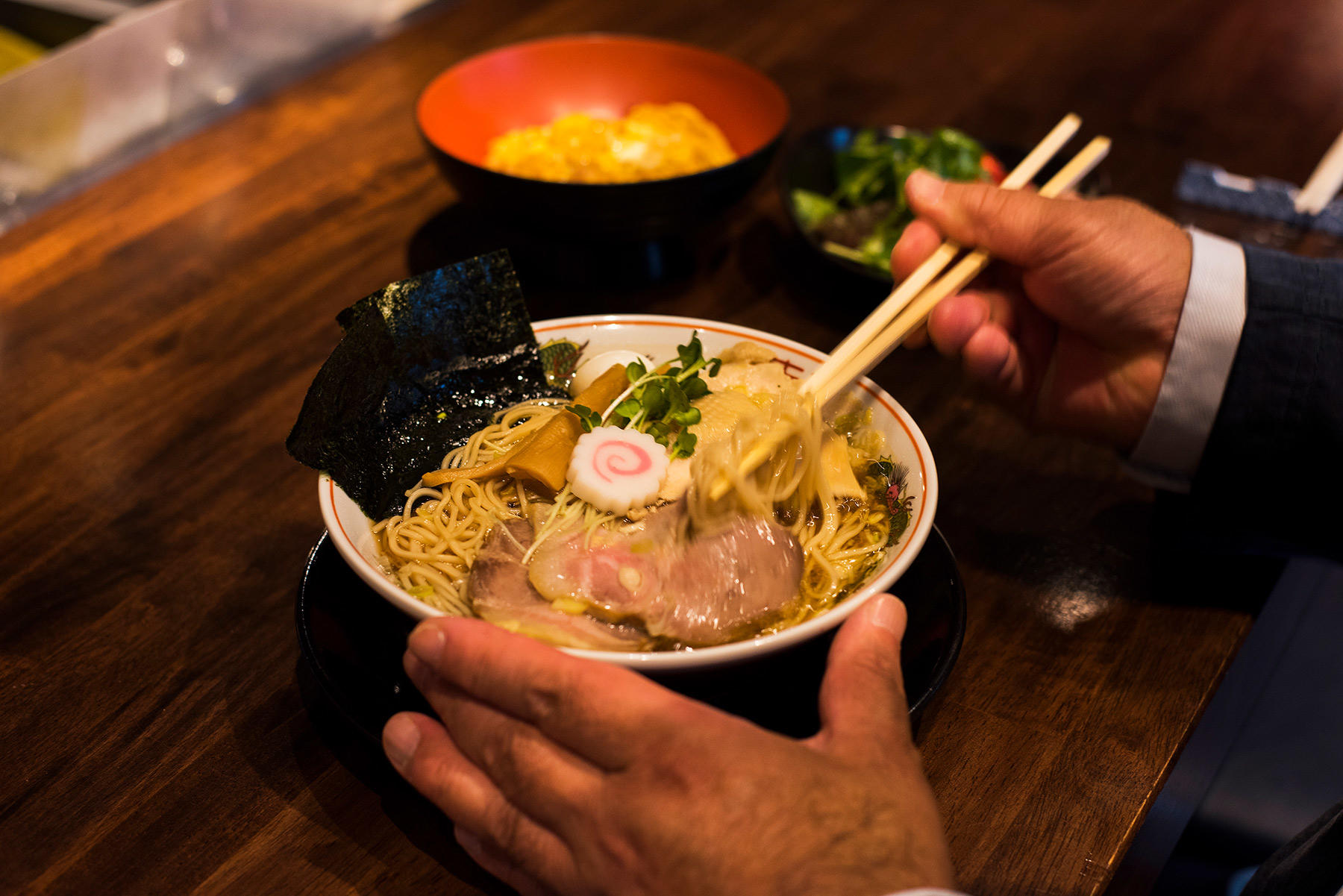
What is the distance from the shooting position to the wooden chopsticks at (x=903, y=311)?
1.51m

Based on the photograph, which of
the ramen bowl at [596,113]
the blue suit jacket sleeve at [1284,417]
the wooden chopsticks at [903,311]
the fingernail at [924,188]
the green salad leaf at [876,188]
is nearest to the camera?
the wooden chopsticks at [903,311]

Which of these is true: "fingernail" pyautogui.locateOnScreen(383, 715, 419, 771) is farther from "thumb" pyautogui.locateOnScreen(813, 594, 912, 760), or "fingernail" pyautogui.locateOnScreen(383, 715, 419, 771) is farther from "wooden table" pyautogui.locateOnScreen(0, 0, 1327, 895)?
"thumb" pyautogui.locateOnScreen(813, 594, 912, 760)

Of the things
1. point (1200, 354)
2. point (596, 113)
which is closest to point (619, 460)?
point (1200, 354)

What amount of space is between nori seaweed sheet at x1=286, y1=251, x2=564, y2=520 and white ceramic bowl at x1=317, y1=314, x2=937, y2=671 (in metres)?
0.06

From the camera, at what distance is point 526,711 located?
1136 millimetres

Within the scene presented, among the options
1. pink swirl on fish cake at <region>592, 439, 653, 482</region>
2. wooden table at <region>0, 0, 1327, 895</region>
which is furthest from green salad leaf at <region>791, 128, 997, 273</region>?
pink swirl on fish cake at <region>592, 439, 653, 482</region>

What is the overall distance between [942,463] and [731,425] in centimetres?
58

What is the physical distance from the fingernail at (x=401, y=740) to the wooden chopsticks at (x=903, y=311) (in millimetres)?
541

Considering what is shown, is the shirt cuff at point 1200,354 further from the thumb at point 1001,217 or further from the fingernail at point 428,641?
the fingernail at point 428,641

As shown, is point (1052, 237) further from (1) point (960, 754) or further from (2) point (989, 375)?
(1) point (960, 754)

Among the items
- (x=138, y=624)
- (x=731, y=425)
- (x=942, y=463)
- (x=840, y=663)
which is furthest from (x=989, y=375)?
(x=138, y=624)

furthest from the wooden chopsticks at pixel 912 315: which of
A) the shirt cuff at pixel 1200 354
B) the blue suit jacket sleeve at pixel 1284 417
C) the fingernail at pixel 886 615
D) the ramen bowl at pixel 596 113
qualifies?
the ramen bowl at pixel 596 113

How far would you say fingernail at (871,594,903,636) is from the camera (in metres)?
1.22

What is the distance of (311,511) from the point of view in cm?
182
